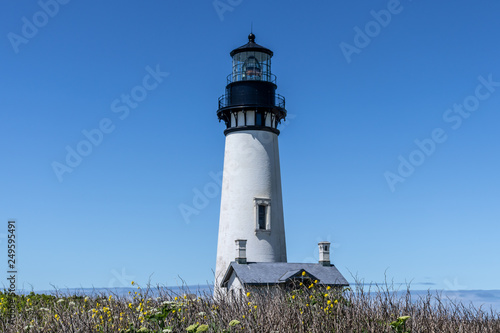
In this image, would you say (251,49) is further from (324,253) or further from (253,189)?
(324,253)

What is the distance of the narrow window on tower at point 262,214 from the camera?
99.6 feet

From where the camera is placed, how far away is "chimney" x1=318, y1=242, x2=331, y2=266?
104 feet

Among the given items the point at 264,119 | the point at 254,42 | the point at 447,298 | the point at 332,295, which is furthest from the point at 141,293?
the point at 254,42

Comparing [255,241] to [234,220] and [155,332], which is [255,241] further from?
[155,332]

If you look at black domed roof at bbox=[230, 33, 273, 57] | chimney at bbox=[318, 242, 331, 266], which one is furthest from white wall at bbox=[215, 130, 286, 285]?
black domed roof at bbox=[230, 33, 273, 57]

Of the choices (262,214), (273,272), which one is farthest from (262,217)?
(273,272)

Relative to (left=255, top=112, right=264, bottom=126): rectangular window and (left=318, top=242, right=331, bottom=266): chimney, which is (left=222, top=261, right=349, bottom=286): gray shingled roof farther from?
(left=255, top=112, right=264, bottom=126): rectangular window

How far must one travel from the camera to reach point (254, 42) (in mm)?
33594

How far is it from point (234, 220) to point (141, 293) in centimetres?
1924

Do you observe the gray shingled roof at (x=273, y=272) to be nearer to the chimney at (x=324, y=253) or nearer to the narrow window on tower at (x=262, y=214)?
the chimney at (x=324, y=253)

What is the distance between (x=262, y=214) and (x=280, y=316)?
68.7 ft

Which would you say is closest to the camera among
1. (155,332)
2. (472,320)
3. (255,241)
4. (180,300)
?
(155,332)

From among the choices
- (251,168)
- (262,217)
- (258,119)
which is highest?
(258,119)

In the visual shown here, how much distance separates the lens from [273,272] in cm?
2933
